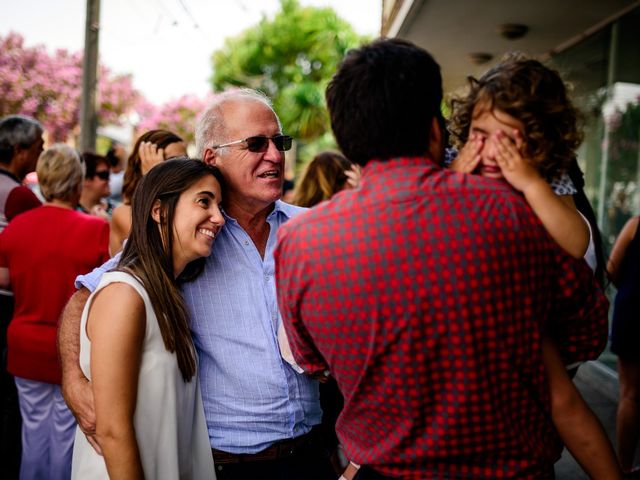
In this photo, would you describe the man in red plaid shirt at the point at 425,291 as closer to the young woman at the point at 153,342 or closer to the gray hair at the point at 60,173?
the young woman at the point at 153,342

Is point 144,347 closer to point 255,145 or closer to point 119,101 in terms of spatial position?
point 255,145

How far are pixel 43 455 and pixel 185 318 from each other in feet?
8.37

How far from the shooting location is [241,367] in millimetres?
2244

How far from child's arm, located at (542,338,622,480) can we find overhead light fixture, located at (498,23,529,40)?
18.8 feet

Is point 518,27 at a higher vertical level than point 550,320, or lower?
higher

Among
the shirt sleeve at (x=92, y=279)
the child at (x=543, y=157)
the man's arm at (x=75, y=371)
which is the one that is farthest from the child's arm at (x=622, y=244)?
the man's arm at (x=75, y=371)

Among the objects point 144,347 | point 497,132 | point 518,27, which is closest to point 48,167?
point 144,347

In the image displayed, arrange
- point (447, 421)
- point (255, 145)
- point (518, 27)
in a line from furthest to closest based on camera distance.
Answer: point (518, 27) → point (255, 145) → point (447, 421)

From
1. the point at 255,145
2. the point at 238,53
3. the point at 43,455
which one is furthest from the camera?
the point at 238,53

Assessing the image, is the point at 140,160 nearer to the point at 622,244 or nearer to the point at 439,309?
the point at 439,309

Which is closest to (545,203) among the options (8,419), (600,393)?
(8,419)

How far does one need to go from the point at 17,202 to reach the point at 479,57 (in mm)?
6063

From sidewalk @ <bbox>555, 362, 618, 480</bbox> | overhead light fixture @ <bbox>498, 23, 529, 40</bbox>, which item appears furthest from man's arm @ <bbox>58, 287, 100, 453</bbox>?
overhead light fixture @ <bbox>498, 23, 529, 40</bbox>

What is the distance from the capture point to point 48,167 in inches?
161
